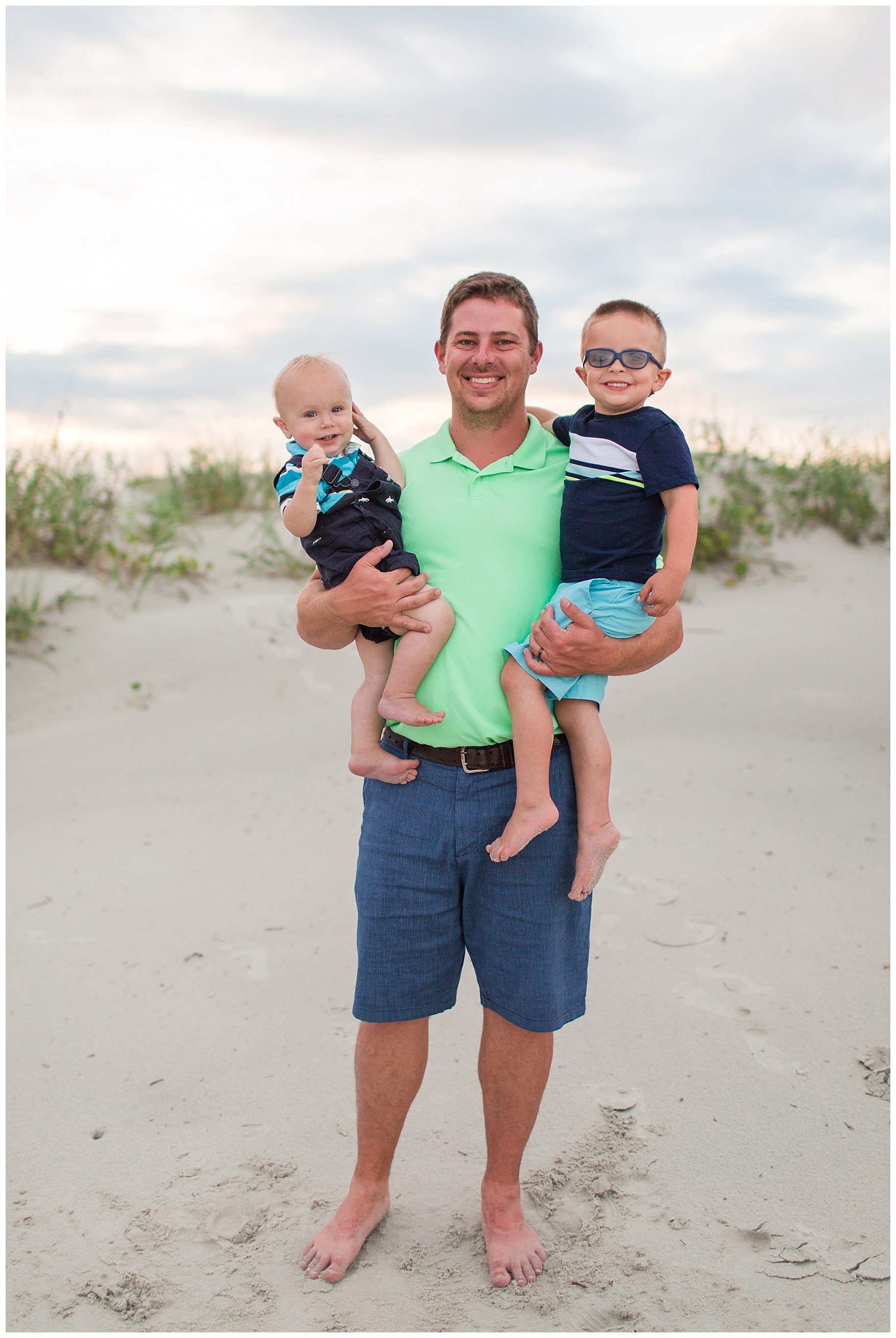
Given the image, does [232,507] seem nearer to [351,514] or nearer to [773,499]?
[773,499]

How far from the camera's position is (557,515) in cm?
236

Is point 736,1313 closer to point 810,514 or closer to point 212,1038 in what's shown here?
point 212,1038

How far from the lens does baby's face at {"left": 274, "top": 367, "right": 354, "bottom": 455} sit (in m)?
2.37

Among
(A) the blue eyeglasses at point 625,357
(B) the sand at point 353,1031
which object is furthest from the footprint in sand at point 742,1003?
(A) the blue eyeglasses at point 625,357

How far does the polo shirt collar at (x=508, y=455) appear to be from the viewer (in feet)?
7.68

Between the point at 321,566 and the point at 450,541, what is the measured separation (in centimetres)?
34

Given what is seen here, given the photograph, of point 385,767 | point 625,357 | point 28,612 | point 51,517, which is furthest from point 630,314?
point 51,517

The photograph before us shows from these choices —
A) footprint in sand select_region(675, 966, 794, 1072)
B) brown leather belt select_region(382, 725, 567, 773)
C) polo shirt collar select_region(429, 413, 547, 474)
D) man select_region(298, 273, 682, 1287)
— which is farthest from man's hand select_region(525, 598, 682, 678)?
footprint in sand select_region(675, 966, 794, 1072)

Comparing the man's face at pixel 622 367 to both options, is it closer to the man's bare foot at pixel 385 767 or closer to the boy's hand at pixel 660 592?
the boy's hand at pixel 660 592

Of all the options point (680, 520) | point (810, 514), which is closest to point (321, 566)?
point (680, 520)

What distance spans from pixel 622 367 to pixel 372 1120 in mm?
1902

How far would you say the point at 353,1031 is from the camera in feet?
11.4

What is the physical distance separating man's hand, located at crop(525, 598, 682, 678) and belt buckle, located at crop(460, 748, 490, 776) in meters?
0.26

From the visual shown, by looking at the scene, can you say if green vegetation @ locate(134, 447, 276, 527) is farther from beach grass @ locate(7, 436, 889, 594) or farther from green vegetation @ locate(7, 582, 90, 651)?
green vegetation @ locate(7, 582, 90, 651)
